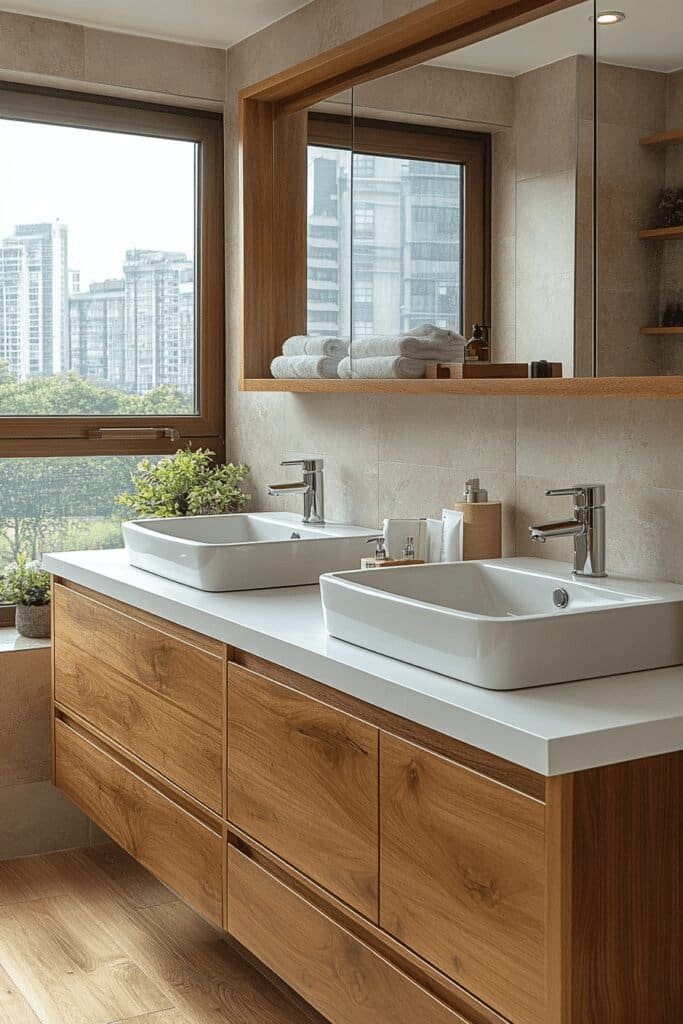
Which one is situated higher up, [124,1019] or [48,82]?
[48,82]

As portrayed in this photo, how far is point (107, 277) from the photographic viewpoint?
3506mm

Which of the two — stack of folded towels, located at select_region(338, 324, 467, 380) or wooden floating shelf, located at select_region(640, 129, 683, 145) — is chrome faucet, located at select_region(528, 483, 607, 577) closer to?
stack of folded towels, located at select_region(338, 324, 467, 380)

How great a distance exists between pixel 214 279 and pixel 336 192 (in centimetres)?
92

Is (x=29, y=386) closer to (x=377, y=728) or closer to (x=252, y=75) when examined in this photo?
(x=252, y=75)

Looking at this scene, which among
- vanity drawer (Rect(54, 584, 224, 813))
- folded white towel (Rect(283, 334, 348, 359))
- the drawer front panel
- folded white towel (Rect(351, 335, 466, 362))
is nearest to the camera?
the drawer front panel

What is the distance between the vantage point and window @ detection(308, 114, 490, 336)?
229 cm

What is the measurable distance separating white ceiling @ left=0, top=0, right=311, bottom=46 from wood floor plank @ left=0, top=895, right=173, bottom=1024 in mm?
2318

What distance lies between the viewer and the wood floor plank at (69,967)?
8.00ft

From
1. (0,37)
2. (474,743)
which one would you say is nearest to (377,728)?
(474,743)

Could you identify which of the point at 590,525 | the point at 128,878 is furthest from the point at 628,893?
the point at 128,878

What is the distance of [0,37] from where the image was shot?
10.4ft

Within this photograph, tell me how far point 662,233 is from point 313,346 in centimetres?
119

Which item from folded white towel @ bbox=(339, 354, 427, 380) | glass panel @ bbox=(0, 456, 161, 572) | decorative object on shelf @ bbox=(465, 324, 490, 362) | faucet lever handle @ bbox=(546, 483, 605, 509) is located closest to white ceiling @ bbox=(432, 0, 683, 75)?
decorative object on shelf @ bbox=(465, 324, 490, 362)

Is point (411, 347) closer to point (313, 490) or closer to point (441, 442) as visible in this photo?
point (441, 442)
